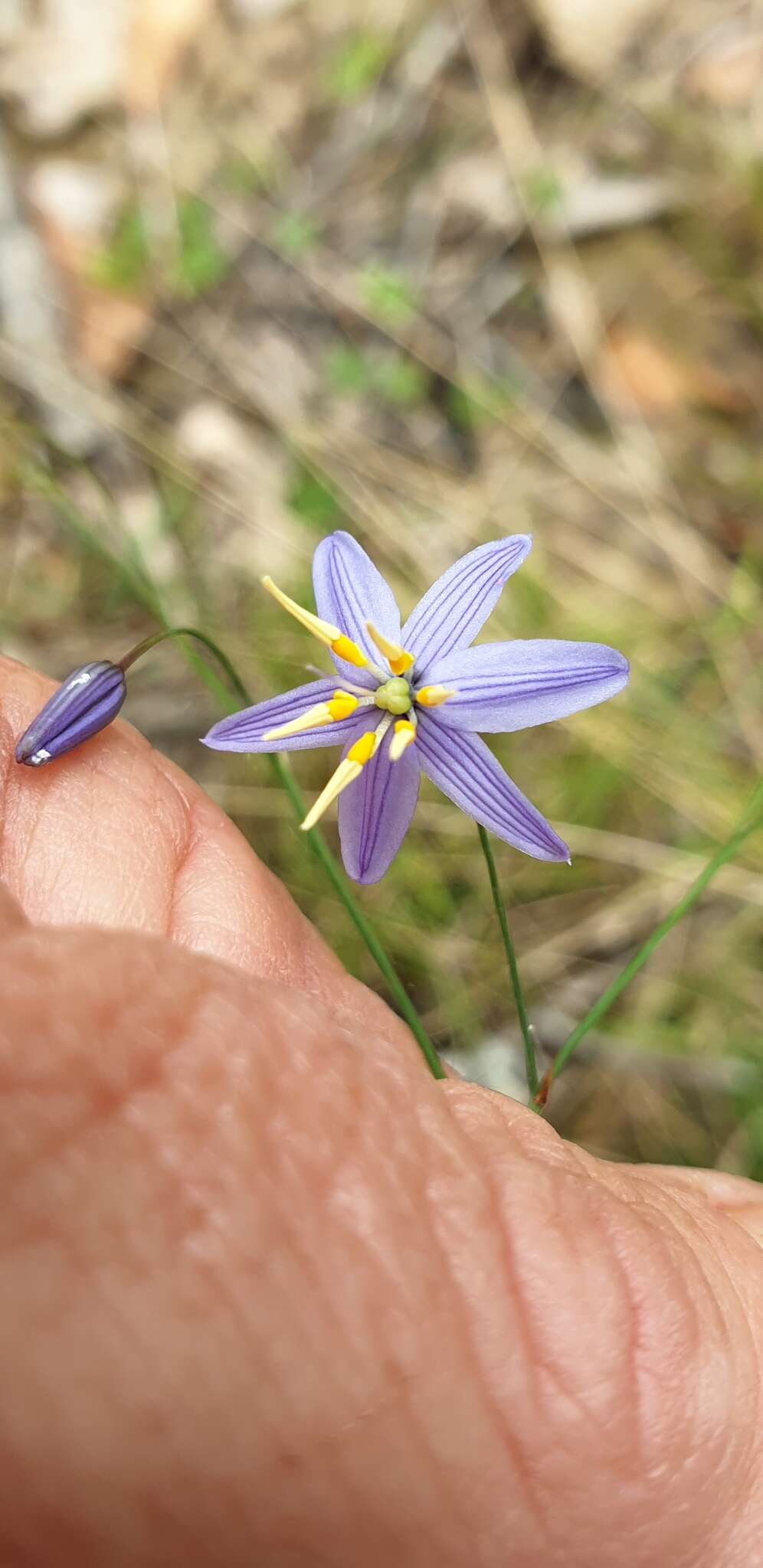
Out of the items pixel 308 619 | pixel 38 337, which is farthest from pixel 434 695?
pixel 38 337

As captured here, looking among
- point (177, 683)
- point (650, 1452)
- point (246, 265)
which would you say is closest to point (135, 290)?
point (246, 265)

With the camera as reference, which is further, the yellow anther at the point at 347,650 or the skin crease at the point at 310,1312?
the yellow anther at the point at 347,650

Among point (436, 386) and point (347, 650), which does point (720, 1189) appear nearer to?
point (347, 650)

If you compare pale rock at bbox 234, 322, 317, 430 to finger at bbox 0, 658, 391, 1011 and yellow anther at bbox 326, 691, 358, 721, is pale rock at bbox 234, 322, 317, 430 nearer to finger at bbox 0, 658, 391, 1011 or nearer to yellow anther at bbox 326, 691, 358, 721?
finger at bbox 0, 658, 391, 1011

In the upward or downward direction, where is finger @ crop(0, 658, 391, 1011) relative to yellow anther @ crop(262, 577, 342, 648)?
downward

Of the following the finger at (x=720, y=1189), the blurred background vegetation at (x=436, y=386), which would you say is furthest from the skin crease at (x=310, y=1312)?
the blurred background vegetation at (x=436, y=386)

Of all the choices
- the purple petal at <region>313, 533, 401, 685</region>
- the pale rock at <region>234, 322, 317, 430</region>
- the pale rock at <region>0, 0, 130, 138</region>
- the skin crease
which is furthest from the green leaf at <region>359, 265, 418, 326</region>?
the skin crease

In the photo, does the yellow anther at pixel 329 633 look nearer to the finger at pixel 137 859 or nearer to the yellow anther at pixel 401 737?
the yellow anther at pixel 401 737
